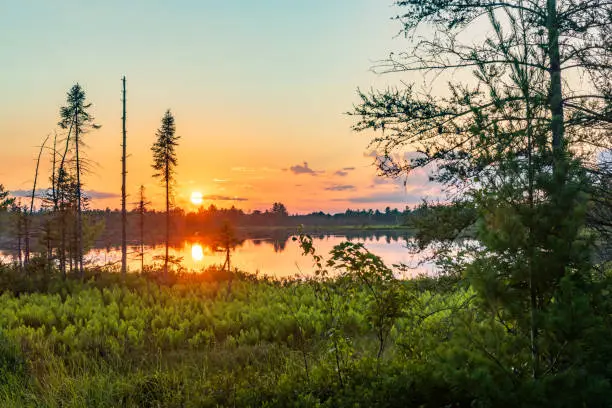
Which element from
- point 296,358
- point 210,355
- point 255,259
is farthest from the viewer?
point 255,259

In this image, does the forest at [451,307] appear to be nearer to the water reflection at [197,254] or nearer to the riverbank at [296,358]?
the riverbank at [296,358]

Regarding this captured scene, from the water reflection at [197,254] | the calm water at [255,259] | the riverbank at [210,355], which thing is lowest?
the water reflection at [197,254]

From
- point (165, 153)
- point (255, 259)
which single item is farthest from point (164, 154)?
point (255, 259)

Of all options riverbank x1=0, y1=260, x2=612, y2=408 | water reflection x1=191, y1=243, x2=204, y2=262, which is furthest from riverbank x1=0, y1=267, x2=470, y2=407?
water reflection x1=191, y1=243, x2=204, y2=262

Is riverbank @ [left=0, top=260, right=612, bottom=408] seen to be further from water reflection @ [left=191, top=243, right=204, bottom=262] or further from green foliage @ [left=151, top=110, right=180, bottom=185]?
water reflection @ [left=191, top=243, right=204, bottom=262]

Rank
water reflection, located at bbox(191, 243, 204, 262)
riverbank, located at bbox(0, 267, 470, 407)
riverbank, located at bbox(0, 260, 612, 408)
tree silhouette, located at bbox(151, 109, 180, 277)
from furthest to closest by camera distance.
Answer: water reflection, located at bbox(191, 243, 204, 262), tree silhouette, located at bbox(151, 109, 180, 277), riverbank, located at bbox(0, 267, 470, 407), riverbank, located at bbox(0, 260, 612, 408)

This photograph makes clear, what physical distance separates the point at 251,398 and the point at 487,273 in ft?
10.9

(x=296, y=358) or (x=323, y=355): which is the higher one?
(x=323, y=355)

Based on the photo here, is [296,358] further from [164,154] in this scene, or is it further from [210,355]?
[164,154]

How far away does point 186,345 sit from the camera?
36.8 feet

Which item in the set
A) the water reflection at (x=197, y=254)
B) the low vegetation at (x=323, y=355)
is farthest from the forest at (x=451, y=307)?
the water reflection at (x=197, y=254)

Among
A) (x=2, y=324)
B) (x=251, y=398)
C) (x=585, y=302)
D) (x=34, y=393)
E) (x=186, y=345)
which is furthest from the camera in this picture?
(x=2, y=324)

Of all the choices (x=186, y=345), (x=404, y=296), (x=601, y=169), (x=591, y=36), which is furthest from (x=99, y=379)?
(x=591, y=36)

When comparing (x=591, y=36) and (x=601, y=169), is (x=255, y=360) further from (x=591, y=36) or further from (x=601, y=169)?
(x=591, y=36)
